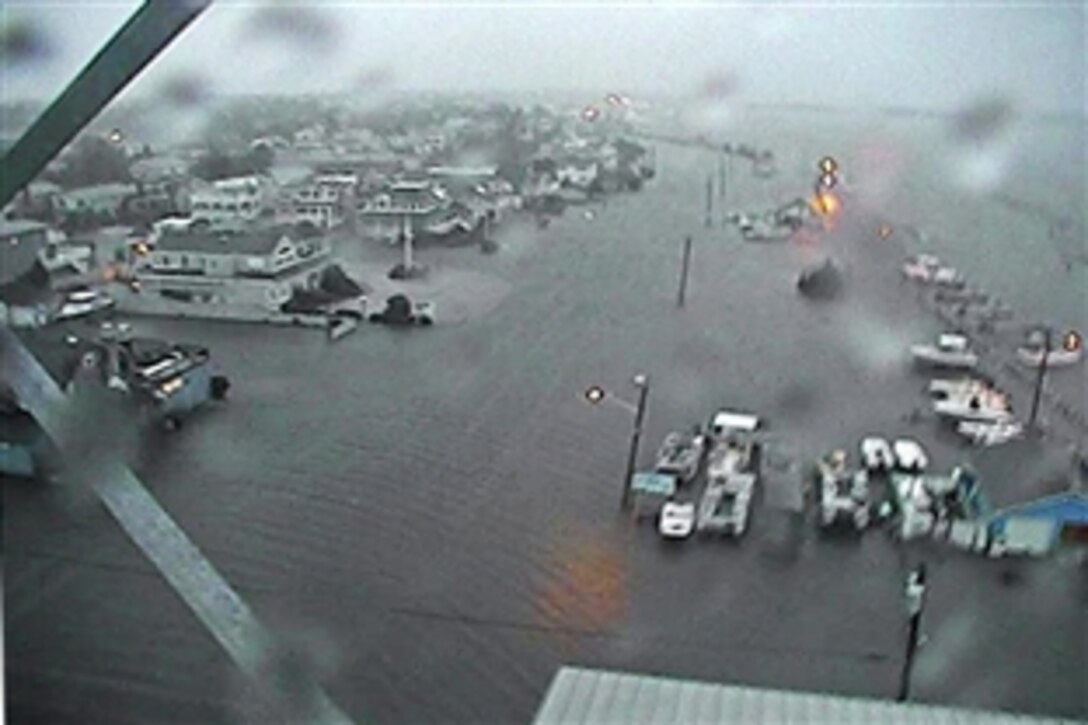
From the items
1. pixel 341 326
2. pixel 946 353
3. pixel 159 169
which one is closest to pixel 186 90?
pixel 159 169

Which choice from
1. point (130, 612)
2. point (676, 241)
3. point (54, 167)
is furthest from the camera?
point (676, 241)

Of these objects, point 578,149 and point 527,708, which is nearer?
point 527,708

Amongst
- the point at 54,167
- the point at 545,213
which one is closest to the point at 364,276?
the point at 545,213

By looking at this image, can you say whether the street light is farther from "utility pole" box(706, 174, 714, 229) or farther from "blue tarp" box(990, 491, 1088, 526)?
"blue tarp" box(990, 491, 1088, 526)

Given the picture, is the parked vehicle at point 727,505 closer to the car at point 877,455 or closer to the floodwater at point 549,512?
the floodwater at point 549,512

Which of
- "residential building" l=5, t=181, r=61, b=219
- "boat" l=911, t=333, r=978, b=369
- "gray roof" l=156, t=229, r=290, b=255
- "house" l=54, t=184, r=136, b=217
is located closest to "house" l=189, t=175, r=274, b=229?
"gray roof" l=156, t=229, r=290, b=255

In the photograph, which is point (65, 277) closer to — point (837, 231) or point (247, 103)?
point (247, 103)
